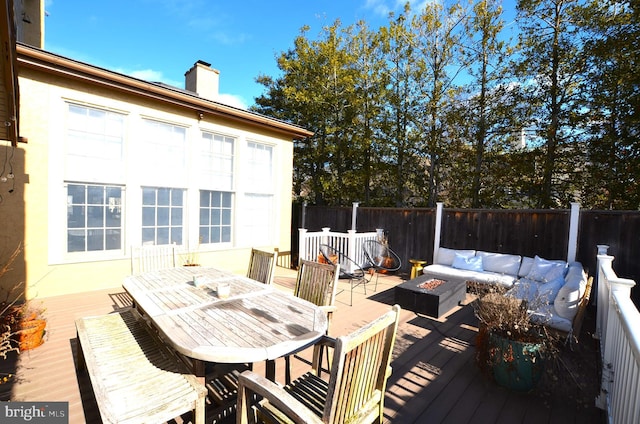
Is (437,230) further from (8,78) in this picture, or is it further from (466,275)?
(8,78)

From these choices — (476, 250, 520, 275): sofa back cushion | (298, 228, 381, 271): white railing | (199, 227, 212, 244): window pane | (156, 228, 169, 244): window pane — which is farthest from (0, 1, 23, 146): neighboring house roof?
(476, 250, 520, 275): sofa back cushion

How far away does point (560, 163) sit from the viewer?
23.6 feet

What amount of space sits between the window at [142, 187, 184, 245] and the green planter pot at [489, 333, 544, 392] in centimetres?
553

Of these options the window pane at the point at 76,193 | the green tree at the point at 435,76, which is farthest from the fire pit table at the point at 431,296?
the green tree at the point at 435,76

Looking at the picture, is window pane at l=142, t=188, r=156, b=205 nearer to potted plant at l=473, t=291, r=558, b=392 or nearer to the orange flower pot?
the orange flower pot

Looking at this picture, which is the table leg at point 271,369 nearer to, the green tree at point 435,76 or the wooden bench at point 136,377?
the wooden bench at point 136,377

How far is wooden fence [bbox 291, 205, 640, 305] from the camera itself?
4668 millimetres

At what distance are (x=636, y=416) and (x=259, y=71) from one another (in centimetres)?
1485

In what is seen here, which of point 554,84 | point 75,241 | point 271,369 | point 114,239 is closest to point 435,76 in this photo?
point 554,84

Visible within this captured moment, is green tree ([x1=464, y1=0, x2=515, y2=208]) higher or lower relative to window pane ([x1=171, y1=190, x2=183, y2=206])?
higher

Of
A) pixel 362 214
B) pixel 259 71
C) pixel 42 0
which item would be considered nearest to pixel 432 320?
pixel 362 214

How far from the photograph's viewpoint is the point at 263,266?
350 cm

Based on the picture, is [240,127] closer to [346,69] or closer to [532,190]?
[346,69]

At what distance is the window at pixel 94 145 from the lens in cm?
466
